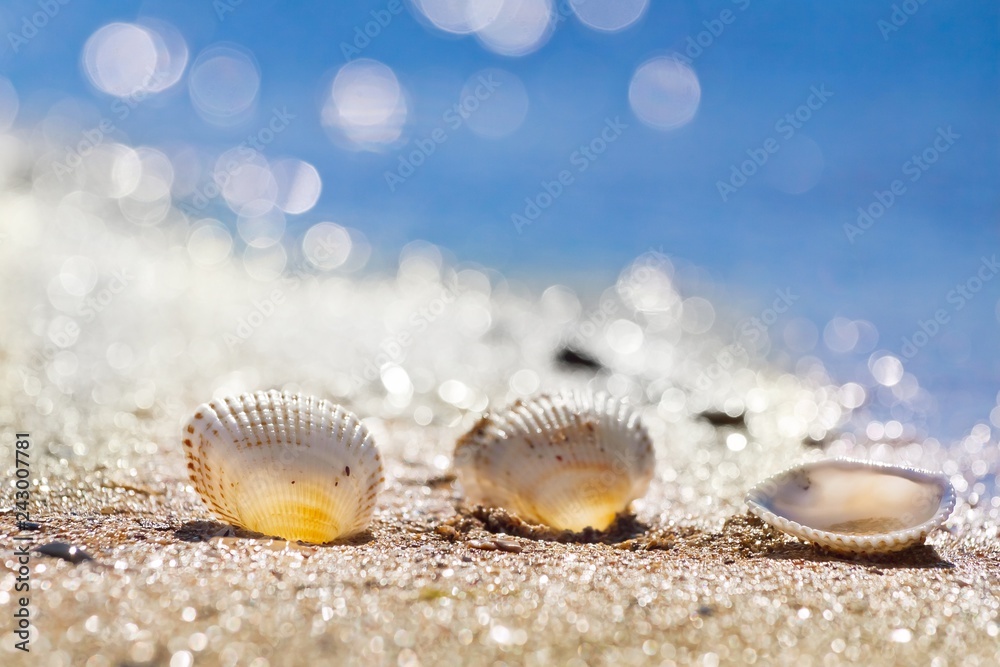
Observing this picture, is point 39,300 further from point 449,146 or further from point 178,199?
point 449,146

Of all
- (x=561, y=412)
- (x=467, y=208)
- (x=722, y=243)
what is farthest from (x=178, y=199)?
(x=561, y=412)

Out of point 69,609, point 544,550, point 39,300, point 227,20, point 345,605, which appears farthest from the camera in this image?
point 227,20

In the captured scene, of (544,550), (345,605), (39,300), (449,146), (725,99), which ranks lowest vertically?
(345,605)

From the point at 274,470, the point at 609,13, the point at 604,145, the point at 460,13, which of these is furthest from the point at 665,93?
the point at 274,470

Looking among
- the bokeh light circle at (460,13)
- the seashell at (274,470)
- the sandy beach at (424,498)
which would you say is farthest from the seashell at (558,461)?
the bokeh light circle at (460,13)

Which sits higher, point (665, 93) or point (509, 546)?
point (665, 93)

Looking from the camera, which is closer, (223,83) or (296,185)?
(296,185)

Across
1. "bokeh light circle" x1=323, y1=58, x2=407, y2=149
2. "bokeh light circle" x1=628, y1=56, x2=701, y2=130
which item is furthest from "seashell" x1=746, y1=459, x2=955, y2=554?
"bokeh light circle" x1=323, y1=58, x2=407, y2=149

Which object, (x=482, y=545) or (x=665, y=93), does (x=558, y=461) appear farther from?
(x=665, y=93)
